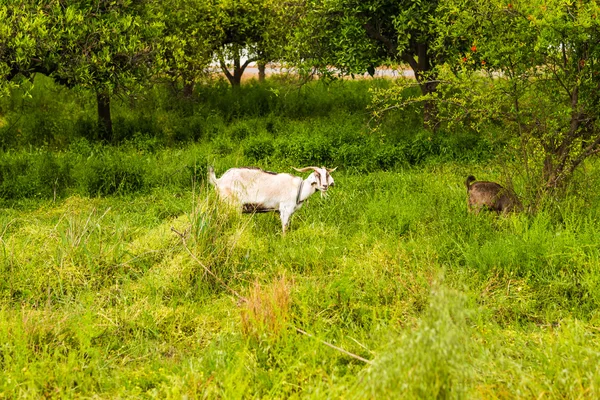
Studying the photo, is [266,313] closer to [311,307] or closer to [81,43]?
[311,307]

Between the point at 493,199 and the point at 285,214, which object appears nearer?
the point at 493,199

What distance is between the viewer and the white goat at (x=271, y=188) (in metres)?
8.48

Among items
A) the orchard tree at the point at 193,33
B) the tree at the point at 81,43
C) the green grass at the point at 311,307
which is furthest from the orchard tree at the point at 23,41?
the orchard tree at the point at 193,33

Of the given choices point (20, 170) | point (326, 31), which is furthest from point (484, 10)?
point (20, 170)

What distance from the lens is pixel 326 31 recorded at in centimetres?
1428

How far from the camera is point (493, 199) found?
26.8 feet

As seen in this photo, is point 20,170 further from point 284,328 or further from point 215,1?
point 284,328

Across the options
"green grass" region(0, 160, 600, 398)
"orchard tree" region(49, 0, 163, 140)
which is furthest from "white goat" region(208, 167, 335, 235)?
"orchard tree" region(49, 0, 163, 140)

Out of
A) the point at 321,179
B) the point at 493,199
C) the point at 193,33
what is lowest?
the point at 493,199

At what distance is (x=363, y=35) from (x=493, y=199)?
274 inches

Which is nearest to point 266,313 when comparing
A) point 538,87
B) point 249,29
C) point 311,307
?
point 311,307

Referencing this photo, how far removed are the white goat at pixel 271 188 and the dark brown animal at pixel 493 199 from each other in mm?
1984

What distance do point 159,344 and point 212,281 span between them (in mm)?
1352

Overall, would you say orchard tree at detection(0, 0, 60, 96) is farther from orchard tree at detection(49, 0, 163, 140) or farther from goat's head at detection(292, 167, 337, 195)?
goat's head at detection(292, 167, 337, 195)
